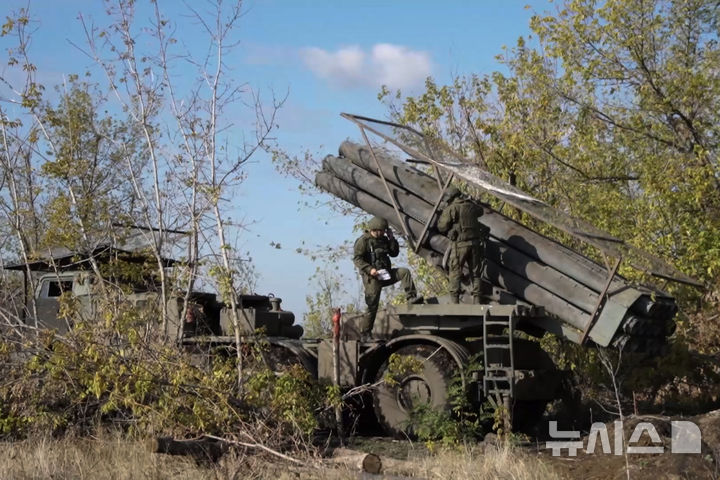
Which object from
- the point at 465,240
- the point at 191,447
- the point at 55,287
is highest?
the point at 465,240

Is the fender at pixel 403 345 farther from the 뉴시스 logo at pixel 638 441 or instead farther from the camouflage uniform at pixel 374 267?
the 뉴시스 logo at pixel 638 441

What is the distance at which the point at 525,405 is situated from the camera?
1323 centimetres

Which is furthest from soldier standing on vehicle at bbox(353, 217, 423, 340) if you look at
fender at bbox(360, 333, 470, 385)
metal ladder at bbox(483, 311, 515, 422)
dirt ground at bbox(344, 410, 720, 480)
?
dirt ground at bbox(344, 410, 720, 480)

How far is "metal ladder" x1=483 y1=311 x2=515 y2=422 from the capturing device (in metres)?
11.6

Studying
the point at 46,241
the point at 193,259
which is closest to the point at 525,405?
the point at 193,259

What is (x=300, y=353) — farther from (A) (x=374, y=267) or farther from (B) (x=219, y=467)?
(B) (x=219, y=467)

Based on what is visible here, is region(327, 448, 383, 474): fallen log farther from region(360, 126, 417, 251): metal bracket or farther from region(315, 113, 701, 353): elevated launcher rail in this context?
region(360, 126, 417, 251): metal bracket

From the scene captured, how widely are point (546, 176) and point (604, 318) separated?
290 inches

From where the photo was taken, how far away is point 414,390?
12148 mm

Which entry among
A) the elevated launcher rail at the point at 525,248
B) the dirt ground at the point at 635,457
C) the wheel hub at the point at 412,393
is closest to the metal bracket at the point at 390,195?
the elevated launcher rail at the point at 525,248

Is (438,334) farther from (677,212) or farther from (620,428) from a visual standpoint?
(677,212)

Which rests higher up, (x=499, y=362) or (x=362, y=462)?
(x=499, y=362)

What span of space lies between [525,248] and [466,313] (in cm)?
112

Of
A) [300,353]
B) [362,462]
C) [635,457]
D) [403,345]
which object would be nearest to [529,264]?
[403,345]
